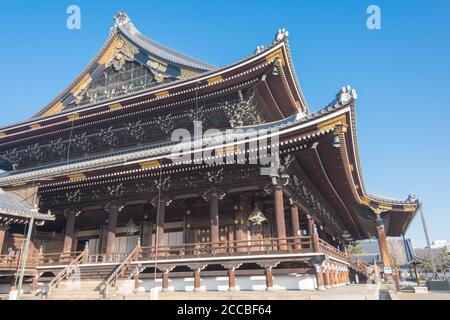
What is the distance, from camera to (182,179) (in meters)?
16.5

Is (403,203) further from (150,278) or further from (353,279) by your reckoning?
(150,278)

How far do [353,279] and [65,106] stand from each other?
30591 millimetres

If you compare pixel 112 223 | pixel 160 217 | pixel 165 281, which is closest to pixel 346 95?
pixel 160 217

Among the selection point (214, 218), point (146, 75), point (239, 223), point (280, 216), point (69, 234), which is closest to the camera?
point (280, 216)

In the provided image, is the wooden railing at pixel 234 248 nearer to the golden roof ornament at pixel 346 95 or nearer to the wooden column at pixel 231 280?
the wooden column at pixel 231 280

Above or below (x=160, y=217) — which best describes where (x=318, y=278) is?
below

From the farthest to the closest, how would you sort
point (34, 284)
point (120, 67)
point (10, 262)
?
point (120, 67)
point (34, 284)
point (10, 262)

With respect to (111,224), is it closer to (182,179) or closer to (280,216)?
(182,179)

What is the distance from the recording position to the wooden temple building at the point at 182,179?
44.8 feet

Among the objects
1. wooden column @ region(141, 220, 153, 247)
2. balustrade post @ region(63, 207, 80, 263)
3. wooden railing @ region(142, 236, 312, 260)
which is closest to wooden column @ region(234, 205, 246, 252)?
wooden railing @ region(142, 236, 312, 260)

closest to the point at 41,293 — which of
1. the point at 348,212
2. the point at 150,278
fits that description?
the point at 150,278

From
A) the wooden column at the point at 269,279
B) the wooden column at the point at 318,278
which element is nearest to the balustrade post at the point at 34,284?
the wooden column at the point at 269,279

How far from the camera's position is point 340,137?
511 inches
